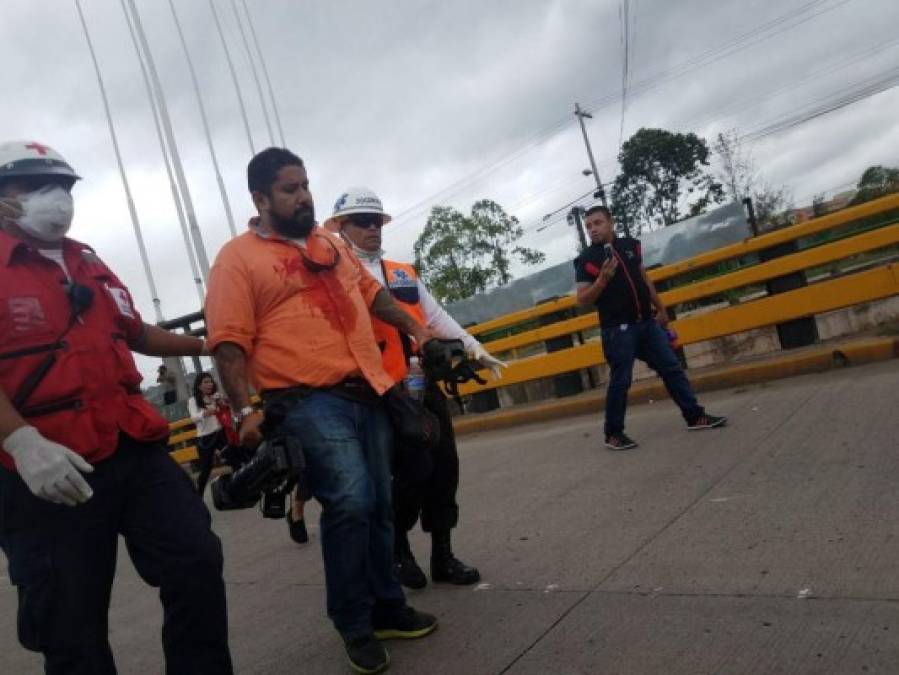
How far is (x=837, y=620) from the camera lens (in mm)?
2322

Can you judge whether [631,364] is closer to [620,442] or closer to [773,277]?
[620,442]

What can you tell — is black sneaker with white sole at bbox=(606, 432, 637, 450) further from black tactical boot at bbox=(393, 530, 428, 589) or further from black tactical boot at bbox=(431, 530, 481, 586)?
black tactical boot at bbox=(393, 530, 428, 589)

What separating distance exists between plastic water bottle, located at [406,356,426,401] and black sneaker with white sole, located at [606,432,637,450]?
221 cm

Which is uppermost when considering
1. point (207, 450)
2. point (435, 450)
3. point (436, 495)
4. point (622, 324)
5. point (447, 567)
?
point (622, 324)

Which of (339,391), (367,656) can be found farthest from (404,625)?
(339,391)

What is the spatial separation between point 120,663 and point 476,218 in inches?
1809

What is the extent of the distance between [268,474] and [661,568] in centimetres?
162

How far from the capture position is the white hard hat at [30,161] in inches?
90.7

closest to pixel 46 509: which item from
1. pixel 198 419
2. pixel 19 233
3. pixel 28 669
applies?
pixel 19 233

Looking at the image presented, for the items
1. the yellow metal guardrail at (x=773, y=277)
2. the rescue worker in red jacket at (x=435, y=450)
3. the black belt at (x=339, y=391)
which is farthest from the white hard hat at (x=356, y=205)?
the yellow metal guardrail at (x=773, y=277)

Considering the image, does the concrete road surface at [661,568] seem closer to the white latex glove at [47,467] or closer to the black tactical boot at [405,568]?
the black tactical boot at [405,568]

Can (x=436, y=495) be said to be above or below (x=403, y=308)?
below

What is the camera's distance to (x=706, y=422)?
5.27 meters

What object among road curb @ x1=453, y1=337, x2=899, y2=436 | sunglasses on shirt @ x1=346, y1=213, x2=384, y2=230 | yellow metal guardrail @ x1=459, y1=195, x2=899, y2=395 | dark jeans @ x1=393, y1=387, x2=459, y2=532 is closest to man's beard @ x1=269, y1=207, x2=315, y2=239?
sunglasses on shirt @ x1=346, y1=213, x2=384, y2=230
